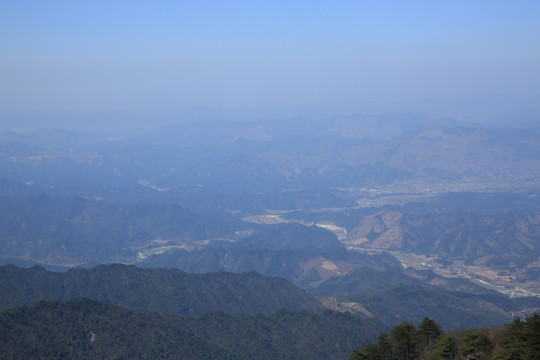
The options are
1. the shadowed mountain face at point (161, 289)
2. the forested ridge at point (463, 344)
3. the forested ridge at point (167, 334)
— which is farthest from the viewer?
the shadowed mountain face at point (161, 289)

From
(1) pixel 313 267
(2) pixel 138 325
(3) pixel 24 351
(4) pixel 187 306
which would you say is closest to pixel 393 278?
(1) pixel 313 267

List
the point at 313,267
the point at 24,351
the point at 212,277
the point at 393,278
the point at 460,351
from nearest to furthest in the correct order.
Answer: the point at 460,351, the point at 24,351, the point at 212,277, the point at 393,278, the point at 313,267

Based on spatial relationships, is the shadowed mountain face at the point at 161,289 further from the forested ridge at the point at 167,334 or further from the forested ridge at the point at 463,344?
the forested ridge at the point at 463,344

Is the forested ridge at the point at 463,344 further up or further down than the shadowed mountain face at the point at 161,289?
further up

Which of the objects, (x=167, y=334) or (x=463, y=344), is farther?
(x=167, y=334)

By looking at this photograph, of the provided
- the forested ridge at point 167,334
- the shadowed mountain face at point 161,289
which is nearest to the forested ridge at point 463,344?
the forested ridge at point 167,334

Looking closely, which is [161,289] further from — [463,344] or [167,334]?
[463,344]

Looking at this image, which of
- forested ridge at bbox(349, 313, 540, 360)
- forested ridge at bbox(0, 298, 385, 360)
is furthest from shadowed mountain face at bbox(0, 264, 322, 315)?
forested ridge at bbox(349, 313, 540, 360)

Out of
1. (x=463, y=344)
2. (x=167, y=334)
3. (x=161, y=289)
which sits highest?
(x=463, y=344)

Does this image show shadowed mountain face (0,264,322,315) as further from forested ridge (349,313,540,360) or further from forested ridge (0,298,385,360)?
forested ridge (349,313,540,360)

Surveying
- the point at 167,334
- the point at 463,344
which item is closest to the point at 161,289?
the point at 167,334

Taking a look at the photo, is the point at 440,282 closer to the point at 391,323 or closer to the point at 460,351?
the point at 391,323
